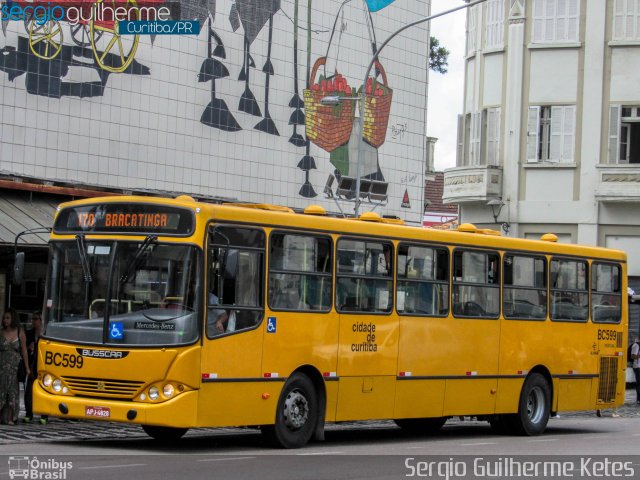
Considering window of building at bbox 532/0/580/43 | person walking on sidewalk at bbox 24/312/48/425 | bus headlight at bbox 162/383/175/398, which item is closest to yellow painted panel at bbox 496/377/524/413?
person walking on sidewalk at bbox 24/312/48/425

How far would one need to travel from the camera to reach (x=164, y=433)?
56.7 ft

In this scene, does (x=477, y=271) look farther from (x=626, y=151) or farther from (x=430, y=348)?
(x=626, y=151)

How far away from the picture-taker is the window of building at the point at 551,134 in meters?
41.1

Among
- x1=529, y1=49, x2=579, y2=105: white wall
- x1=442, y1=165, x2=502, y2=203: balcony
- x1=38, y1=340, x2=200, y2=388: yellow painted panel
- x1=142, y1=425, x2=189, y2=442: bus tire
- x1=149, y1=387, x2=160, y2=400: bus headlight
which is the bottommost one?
x1=142, y1=425, x2=189, y2=442: bus tire

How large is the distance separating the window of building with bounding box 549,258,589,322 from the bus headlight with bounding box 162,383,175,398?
28.5 feet

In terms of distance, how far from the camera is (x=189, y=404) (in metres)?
15.3

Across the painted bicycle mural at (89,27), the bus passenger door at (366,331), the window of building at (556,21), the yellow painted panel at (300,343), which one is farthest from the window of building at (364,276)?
the window of building at (556,21)

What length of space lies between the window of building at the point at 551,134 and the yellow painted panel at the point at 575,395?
1875 cm

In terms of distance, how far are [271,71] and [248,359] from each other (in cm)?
1525

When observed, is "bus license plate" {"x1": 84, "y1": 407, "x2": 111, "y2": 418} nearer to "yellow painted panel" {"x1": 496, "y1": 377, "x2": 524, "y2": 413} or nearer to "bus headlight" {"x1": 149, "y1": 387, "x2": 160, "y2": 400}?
"bus headlight" {"x1": 149, "y1": 387, "x2": 160, "y2": 400}

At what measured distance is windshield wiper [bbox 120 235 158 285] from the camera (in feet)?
51.1

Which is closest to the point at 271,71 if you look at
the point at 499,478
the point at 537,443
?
the point at 537,443

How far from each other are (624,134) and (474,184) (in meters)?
4.87

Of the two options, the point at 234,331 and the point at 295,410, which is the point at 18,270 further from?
the point at 295,410
